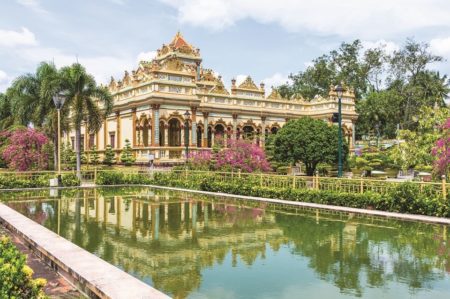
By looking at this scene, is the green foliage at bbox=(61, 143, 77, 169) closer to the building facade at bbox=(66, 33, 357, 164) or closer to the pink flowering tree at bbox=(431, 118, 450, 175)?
the building facade at bbox=(66, 33, 357, 164)

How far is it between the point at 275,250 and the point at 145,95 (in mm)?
26801

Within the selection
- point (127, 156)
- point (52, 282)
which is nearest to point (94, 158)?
point (127, 156)

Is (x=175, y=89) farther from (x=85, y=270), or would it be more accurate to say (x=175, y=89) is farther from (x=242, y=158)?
(x=85, y=270)

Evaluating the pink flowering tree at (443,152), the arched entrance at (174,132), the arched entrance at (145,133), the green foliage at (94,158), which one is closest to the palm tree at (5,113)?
the green foliage at (94,158)

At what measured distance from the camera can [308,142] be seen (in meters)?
31.0

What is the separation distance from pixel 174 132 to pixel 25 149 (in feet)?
37.4

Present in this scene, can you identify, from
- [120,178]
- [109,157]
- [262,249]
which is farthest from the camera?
[109,157]

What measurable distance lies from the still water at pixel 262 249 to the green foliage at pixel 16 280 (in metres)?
2.23

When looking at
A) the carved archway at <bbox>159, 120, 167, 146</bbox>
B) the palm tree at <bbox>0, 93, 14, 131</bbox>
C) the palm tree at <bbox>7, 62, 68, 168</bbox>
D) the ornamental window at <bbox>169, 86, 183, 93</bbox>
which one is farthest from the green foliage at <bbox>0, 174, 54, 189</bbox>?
the palm tree at <bbox>0, 93, 14, 131</bbox>

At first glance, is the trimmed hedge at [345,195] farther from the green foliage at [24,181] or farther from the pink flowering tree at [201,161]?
the green foliage at [24,181]

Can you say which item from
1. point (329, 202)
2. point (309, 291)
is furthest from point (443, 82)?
point (309, 291)

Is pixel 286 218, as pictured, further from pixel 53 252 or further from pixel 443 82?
pixel 443 82

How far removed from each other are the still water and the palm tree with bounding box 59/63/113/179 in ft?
43.5

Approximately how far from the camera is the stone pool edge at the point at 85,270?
6.34 metres
